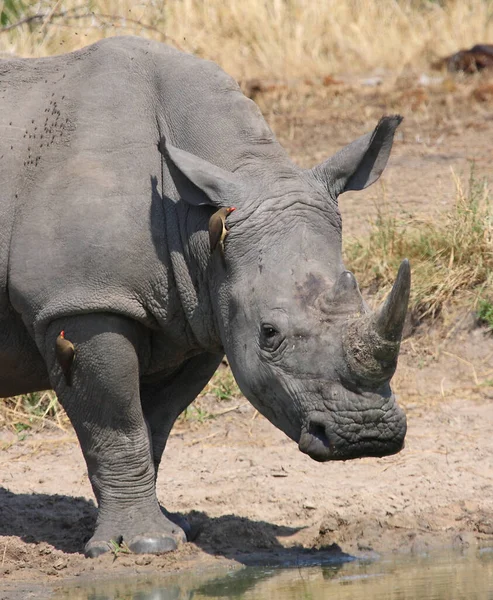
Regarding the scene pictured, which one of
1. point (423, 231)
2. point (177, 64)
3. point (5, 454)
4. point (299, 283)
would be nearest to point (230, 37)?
point (423, 231)

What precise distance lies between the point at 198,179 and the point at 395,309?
1.07 m

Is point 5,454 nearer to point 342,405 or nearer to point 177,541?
point 177,541

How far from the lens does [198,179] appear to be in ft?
18.1

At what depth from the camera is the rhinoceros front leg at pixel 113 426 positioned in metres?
5.70

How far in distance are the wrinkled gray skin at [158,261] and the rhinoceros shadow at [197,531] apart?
28cm

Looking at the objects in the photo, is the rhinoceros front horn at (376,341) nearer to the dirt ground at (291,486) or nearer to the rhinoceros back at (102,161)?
the rhinoceros back at (102,161)

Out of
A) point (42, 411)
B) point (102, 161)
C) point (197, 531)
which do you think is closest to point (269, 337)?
point (102, 161)

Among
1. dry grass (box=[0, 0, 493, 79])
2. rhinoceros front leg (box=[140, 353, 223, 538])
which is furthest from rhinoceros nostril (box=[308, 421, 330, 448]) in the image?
dry grass (box=[0, 0, 493, 79])

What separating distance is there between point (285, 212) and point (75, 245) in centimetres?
91

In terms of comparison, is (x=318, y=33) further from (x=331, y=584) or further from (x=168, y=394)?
(x=331, y=584)

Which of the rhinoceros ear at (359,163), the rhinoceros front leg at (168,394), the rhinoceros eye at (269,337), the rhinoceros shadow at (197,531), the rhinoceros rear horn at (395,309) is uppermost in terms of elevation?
the rhinoceros ear at (359,163)

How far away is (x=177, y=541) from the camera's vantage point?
607 centimetres

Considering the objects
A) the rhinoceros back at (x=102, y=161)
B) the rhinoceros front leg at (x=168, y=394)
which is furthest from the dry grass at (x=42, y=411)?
the rhinoceros back at (x=102, y=161)

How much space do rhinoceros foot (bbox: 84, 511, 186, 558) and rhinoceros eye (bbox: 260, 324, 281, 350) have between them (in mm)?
1175
